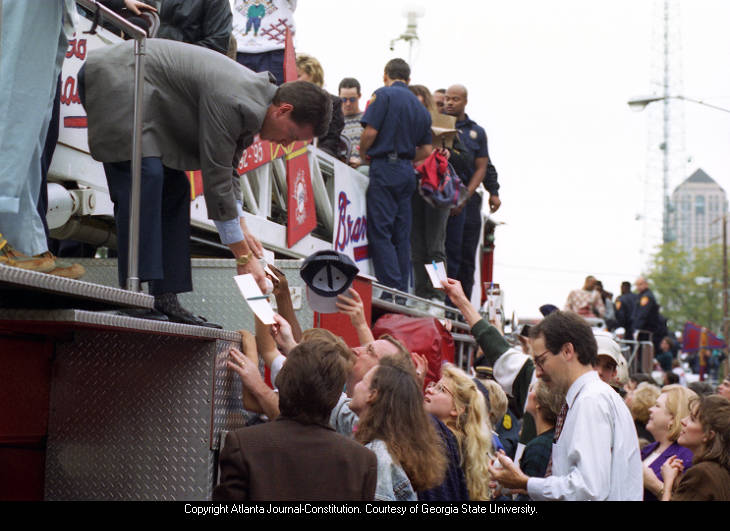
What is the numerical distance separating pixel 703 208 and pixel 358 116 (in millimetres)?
185388

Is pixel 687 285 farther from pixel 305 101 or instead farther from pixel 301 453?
pixel 301 453

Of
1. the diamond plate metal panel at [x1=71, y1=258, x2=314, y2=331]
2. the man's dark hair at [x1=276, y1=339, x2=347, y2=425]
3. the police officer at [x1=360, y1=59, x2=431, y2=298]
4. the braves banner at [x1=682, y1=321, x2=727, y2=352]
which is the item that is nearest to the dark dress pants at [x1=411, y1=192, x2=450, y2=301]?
the police officer at [x1=360, y1=59, x2=431, y2=298]

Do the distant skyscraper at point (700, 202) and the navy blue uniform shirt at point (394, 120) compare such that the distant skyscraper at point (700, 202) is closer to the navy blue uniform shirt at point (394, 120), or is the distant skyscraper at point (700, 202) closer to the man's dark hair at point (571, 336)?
the navy blue uniform shirt at point (394, 120)

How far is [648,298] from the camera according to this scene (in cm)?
1966

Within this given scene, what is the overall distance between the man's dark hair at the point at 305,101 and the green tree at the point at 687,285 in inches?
2544

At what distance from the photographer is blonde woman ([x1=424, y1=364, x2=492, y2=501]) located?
5.30 metres

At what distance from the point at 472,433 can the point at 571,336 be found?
1.15 m

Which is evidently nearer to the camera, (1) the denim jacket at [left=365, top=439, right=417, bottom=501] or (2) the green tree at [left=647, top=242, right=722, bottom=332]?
(1) the denim jacket at [left=365, top=439, right=417, bottom=501]

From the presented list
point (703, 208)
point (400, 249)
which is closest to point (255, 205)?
point (400, 249)

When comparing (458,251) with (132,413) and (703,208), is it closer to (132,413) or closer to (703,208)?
(132,413)

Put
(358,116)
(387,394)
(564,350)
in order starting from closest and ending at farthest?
(387,394) → (564,350) → (358,116)

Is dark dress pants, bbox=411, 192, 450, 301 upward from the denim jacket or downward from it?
upward

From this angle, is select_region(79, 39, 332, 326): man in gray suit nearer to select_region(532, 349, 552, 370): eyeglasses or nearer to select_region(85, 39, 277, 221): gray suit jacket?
select_region(85, 39, 277, 221): gray suit jacket

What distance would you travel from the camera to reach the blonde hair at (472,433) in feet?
17.2
